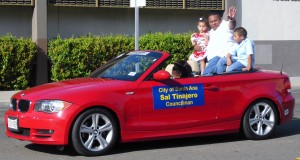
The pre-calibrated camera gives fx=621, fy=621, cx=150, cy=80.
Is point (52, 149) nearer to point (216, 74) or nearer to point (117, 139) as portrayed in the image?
point (117, 139)

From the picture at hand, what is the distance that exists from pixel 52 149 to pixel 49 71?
11.5 metres

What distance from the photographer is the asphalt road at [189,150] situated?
819cm

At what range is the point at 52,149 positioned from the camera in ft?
28.5

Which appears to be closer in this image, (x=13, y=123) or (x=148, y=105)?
(x=13, y=123)

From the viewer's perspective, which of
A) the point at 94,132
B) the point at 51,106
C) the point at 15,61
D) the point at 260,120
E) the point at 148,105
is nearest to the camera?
the point at 51,106

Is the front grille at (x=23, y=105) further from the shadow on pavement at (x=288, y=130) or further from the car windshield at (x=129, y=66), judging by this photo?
the shadow on pavement at (x=288, y=130)

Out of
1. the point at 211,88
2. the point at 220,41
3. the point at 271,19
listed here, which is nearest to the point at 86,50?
the point at 271,19

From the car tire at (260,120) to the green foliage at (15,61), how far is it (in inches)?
419

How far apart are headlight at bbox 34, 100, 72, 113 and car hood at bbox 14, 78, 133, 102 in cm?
5

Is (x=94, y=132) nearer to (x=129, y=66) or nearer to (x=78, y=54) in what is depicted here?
(x=129, y=66)

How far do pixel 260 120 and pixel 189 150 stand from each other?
54.3 inches

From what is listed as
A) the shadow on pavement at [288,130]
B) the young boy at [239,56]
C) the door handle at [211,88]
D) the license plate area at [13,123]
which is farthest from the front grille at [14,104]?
the shadow on pavement at [288,130]

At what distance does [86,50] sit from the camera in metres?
19.4

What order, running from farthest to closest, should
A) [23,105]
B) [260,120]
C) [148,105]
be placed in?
[260,120], [148,105], [23,105]
